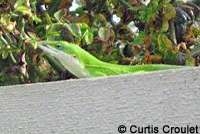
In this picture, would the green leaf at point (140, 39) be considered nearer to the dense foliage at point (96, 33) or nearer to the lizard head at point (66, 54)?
the dense foliage at point (96, 33)

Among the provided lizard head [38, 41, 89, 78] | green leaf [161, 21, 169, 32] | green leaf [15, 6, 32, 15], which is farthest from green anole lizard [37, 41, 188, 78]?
green leaf [161, 21, 169, 32]

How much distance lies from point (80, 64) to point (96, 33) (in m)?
0.26

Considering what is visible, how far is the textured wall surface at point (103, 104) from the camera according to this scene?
3.56ft

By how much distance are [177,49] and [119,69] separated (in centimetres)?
25

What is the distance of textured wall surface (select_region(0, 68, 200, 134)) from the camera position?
1086mm

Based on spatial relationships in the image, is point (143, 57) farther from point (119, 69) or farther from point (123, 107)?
point (123, 107)

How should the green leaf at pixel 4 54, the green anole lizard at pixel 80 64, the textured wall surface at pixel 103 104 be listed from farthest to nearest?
1. the green leaf at pixel 4 54
2. the green anole lizard at pixel 80 64
3. the textured wall surface at pixel 103 104

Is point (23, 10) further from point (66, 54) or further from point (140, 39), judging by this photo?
point (140, 39)

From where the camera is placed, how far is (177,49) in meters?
1.70

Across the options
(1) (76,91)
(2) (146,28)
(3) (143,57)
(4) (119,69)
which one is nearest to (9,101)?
(1) (76,91)

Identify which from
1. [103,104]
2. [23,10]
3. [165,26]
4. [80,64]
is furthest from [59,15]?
[103,104]

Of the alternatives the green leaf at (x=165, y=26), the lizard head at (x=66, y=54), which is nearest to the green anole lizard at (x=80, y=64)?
the lizard head at (x=66, y=54)

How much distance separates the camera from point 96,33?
1.82 m

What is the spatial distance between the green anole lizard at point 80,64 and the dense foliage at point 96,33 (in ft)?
0.22
